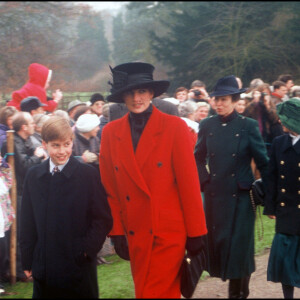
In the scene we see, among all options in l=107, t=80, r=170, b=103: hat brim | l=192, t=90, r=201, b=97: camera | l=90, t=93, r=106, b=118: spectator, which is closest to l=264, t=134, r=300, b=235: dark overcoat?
l=107, t=80, r=170, b=103: hat brim

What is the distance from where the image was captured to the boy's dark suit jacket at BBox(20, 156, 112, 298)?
10.6 feet

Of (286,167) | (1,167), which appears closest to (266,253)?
(286,167)

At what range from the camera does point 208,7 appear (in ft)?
42.4

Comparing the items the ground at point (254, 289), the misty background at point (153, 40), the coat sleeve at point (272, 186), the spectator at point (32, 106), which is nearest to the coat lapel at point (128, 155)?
the coat sleeve at point (272, 186)

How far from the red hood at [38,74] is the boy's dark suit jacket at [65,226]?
185 inches

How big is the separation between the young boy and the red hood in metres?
4.63

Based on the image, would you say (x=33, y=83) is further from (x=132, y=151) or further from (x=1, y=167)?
(x=132, y=151)

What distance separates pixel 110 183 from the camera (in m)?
3.70

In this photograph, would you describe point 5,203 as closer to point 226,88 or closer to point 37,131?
point 37,131

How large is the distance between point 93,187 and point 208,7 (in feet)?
34.2

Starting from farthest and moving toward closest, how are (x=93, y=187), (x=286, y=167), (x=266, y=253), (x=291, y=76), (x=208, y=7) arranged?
(x=208, y=7)
(x=291, y=76)
(x=266, y=253)
(x=286, y=167)
(x=93, y=187)

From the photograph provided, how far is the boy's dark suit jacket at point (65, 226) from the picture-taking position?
3.22 metres

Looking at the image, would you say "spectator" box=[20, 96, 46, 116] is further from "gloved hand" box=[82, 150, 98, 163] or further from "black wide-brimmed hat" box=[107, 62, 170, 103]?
"black wide-brimmed hat" box=[107, 62, 170, 103]

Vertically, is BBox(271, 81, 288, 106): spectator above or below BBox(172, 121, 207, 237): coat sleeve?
above
